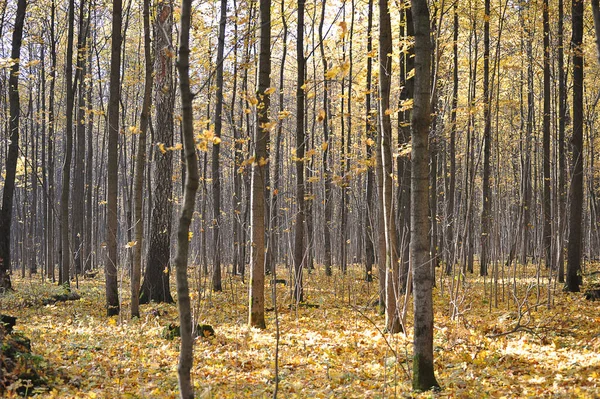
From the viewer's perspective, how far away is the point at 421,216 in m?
5.04

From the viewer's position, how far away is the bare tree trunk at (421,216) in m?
4.90

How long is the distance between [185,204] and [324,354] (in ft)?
13.4

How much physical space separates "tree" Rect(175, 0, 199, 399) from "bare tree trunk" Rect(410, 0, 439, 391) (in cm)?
240

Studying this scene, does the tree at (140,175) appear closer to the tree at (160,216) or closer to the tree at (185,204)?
the tree at (160,216)

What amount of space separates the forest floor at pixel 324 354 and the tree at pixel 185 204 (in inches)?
54.1

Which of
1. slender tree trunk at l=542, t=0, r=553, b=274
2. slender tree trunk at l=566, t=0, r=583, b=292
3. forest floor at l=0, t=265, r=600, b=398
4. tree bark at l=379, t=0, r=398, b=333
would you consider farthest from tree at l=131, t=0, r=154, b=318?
slender tree trunk at l=542, t=0, r=553, b=274

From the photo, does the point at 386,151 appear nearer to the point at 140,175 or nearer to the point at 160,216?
the point at 140,175

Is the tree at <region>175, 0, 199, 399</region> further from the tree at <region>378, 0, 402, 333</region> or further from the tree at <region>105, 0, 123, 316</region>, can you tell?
the tree at <region>105, 0, 123, 316</region>

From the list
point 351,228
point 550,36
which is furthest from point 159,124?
point 351,228

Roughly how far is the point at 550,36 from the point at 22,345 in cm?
1465

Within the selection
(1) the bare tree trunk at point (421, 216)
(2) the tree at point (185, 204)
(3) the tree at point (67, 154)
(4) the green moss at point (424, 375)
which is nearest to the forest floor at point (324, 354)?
(4) the green moss at point (424, 375)

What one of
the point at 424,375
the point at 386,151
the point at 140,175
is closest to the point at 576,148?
the point at 386,151

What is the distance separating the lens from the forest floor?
17.1 feet

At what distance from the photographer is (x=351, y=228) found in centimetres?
3462
